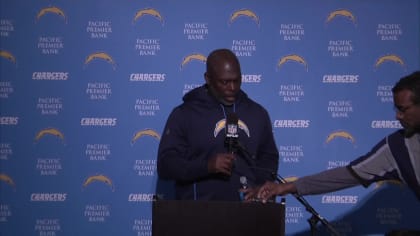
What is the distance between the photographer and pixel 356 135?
12.6 ft

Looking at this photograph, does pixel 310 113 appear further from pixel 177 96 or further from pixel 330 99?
pixel 177 96

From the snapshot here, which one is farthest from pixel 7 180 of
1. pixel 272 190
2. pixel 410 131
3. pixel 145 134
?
pixel 410 131

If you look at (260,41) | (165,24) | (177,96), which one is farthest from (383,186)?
(165,24)

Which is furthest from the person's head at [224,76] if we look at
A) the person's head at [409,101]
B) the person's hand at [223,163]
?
the person's head at [409,101]

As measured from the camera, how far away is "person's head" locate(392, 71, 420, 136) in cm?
230

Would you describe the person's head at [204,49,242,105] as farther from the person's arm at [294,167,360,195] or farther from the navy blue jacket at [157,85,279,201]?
the person's arm at [294,167,360,195]

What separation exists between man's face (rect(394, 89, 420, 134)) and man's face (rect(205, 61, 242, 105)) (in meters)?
0.79

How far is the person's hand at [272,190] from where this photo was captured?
90.1 inches

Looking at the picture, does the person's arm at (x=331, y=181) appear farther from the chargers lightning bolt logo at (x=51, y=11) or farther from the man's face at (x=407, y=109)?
the chargers lightning bolt logo at (x=51, y=11)

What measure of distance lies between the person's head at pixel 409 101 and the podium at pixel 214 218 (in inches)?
34.3

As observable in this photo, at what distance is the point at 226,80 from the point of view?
270 centimetres

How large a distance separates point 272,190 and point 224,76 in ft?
2.16

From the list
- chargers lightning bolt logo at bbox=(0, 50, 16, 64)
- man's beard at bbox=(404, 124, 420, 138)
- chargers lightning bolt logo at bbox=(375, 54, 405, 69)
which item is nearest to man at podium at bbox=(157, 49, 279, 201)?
man's beard at bbox=(404, 124, 420, 138)

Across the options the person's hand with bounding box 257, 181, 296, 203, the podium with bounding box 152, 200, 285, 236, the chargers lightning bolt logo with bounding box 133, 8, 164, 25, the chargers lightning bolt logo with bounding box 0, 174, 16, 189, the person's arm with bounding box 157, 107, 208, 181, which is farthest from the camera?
the chargers lightning bolt logo with bounding box 133, 8, 164, 25
